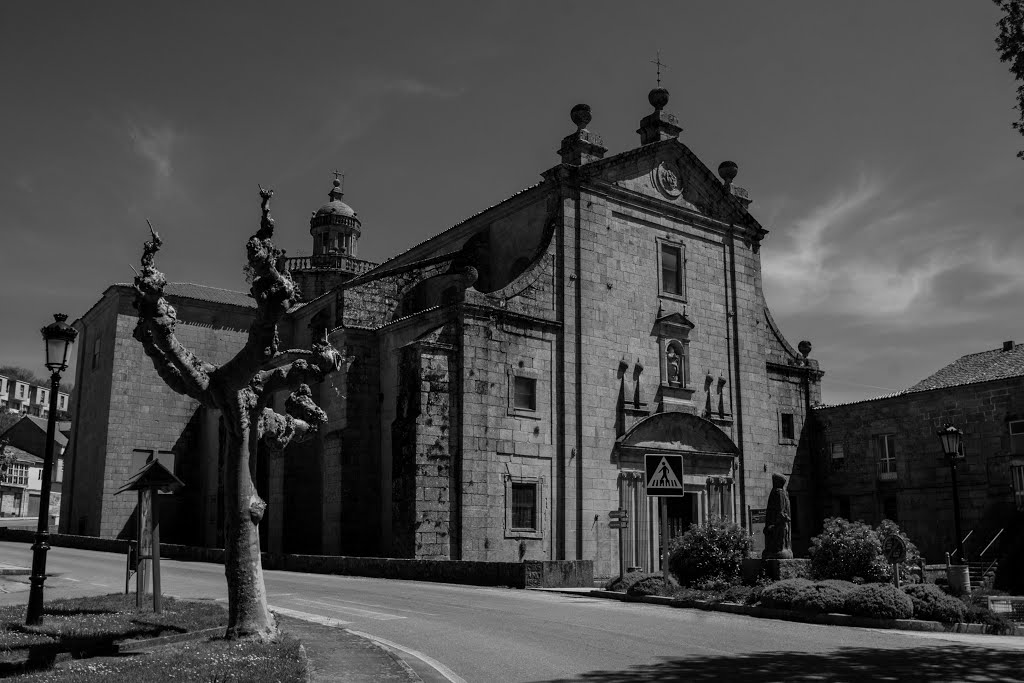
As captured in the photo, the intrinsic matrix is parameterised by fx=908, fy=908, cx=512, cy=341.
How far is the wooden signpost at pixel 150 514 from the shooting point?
44.7 feet

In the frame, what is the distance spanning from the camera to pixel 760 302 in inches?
1430

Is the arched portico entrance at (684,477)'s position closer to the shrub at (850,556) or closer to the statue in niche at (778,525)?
the statue in niche at (778,525)

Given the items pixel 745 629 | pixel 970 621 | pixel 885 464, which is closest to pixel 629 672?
pixel 745 629

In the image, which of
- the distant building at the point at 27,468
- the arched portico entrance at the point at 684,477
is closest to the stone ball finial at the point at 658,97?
the arched portico entrance at the point at 684,477

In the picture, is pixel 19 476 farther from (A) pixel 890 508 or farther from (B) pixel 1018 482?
(B) pixel 1018 482

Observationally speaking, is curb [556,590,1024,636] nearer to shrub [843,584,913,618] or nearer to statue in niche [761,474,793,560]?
shrub [843,584,913,618]

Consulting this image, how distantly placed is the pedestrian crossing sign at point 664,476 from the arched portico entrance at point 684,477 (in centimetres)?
1058

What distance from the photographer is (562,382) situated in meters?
29.2

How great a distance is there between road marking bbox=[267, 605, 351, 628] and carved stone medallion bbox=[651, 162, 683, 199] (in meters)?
22.8

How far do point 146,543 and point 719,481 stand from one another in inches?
883

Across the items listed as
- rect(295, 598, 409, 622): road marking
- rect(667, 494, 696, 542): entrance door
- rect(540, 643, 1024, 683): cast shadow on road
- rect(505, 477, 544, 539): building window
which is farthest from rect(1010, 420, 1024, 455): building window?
rect(295, 598, 409, 622): road marking

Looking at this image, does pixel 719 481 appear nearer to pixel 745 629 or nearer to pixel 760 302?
pixel 760 302

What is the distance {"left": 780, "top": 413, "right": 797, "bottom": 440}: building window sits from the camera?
36094mm

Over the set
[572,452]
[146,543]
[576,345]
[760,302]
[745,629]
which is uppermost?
[760,302]
